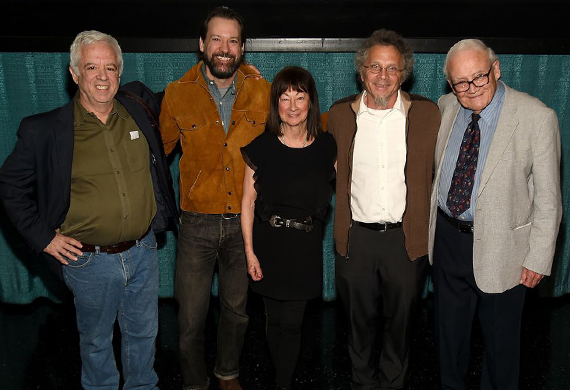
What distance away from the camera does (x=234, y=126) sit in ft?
9.33

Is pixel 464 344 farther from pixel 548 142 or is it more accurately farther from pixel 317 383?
pixel 548 142

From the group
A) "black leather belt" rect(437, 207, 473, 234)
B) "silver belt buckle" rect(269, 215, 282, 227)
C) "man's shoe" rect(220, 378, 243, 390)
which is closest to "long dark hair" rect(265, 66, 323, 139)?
"silver belt buckle" rect(269, 215, 282, 227)

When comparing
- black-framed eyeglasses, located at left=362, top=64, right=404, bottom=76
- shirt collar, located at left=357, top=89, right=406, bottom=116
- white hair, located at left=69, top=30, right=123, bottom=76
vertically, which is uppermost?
white hair, located at left=69, top=30, right=123, bottom=76

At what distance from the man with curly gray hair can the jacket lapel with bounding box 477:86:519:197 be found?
310 millimetres

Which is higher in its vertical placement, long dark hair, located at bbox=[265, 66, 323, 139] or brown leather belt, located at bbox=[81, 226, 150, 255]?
long dark hair, located at bbox=[265, 66, 323, 139]

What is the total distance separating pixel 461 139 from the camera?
2623 millimetres

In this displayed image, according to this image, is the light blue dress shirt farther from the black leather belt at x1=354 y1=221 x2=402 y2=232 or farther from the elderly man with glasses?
the black leather belt at x1=354 y1=221 x2=402 y2=232

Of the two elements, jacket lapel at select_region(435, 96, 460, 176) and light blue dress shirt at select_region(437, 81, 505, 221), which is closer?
light blue dress shirt at select_region(437, 81, 505, 221)

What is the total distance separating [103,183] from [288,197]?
0.83 m

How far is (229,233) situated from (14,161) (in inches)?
40.1

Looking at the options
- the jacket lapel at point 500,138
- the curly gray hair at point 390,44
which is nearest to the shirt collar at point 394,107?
the curly gray hair at point 390,44

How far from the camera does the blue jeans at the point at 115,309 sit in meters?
2.63

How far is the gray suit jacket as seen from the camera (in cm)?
244

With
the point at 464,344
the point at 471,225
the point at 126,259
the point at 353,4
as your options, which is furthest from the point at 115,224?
the point at 353,4
